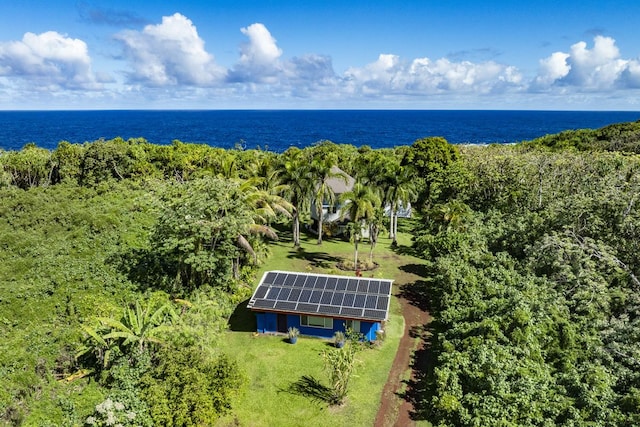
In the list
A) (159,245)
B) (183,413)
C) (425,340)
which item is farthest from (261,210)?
(183,413)

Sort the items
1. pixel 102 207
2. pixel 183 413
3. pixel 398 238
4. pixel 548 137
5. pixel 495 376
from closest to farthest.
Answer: pixel 183 413 < pixel 495 376 < pixel 102 207 < pixel 398 238 < pixel 548 137

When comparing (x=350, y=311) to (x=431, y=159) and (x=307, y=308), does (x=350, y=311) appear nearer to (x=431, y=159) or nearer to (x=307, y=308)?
(x=307, y=308)

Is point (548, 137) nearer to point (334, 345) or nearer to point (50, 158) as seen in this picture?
point (334, 345)

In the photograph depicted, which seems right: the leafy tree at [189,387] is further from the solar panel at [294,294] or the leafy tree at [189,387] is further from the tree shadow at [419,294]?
the tree shadow at [419,294]

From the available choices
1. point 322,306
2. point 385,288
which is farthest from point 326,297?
point 385,288

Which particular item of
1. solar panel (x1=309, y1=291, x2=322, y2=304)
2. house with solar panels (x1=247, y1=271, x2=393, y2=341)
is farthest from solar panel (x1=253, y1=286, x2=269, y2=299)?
solar panel (x1=309, y1=291, x2=322, y2=304)

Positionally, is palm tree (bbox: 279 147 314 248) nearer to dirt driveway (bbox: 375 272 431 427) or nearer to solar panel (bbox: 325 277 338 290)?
solar panel (bbox: 325 277 338 290)
